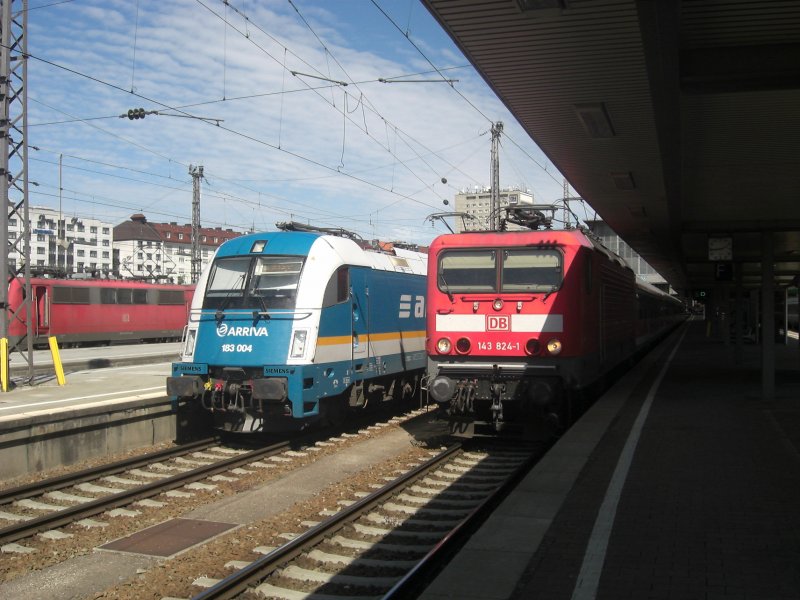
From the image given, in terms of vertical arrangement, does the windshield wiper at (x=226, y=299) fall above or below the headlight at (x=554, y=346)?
above

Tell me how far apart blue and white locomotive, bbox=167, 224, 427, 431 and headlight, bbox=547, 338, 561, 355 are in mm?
3054

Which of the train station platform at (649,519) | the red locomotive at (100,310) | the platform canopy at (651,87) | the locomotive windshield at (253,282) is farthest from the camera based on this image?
the red locomotive at (100,310)

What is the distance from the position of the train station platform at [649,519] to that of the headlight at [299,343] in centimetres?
359

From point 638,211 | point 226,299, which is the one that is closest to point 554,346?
point 226,299

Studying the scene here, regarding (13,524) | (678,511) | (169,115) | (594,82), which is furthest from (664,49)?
(169,115)

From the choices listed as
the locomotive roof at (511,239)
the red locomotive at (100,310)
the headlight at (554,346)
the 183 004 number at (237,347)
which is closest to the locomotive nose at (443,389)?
the headlight at (554,346)

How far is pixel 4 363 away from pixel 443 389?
8596 mm

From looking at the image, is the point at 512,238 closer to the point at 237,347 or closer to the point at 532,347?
the point at 532,347

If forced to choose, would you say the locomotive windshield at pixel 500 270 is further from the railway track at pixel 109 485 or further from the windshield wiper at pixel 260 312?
the railway track at pixel 109 485

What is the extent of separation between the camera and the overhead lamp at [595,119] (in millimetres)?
8703

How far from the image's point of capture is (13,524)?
7246mm

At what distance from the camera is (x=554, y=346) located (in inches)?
396

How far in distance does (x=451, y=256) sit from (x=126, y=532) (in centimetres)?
584

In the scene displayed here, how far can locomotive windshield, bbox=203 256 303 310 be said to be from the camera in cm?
1043
